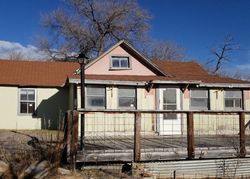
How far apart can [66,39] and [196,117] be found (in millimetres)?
28362

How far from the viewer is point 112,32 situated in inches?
1721

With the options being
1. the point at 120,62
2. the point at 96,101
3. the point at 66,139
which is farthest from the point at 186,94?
the point at 66,139

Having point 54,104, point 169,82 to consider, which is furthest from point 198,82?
point 54,104

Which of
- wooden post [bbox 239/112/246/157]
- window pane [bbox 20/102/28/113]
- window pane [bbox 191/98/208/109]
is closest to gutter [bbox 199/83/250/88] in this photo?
window pane [bbox 191/98/208/109]

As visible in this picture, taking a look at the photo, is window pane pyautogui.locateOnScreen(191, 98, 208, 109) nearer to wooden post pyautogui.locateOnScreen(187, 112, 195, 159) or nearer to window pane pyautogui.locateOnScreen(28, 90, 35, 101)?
window pane pyautogui.locateOnScreen(28, 90, 35, 101)

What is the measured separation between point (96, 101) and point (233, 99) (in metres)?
6.85

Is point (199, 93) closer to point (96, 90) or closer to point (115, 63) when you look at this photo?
point (115, 63)

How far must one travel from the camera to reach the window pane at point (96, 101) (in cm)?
1783

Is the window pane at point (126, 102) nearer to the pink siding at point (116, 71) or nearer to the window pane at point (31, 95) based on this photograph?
the pink siding at point (116, 71)

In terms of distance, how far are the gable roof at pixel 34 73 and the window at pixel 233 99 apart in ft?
28.9

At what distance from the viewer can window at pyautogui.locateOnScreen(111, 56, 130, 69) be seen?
66.2 feet

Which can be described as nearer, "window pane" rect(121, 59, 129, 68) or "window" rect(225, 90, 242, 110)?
"window" rect(225, 90, 242, 110)

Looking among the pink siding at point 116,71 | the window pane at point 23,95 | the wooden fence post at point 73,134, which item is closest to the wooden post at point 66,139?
the wooden fence post at point 73,134

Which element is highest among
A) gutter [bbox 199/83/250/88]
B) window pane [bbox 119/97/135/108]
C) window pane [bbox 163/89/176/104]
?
gutter [bbox 199/83/250/88]
